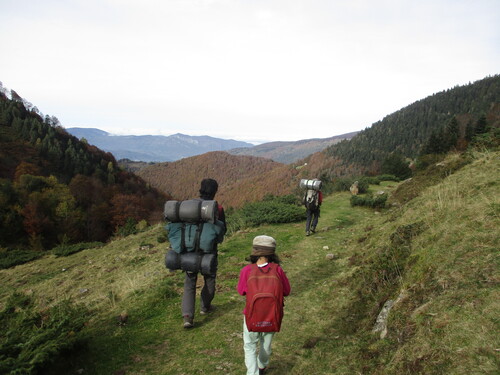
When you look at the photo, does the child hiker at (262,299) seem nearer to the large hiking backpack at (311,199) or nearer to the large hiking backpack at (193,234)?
the large hiking backpack at (193,234)

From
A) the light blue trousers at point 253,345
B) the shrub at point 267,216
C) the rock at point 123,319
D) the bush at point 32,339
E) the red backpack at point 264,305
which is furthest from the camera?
the shrub at point 267,216

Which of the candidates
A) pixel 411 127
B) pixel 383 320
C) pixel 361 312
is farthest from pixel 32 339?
pixel 411 127

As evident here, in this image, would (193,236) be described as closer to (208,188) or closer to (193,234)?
(193,234)

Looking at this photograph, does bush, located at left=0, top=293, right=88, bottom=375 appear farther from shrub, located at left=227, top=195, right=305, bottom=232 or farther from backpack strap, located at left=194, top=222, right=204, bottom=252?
shrub, located at left=227, top=195, right=305, bottom=232

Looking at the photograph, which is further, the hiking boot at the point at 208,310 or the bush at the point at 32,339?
the hiking boot at the point at 208,310

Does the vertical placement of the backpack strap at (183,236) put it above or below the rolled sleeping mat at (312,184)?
below

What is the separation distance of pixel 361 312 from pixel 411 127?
14839cm

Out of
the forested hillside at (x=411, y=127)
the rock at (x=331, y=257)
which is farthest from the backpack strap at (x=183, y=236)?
the forested hillside at (x=411, y=127)

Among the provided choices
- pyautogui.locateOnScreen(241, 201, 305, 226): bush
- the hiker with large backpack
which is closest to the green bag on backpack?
the hiker with large backpack

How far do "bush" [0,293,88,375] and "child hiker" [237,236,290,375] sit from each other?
2.21 m

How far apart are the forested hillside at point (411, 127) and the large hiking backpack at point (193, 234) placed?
109 metres

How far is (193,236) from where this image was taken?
445cm

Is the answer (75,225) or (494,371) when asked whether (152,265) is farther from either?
(75,225)

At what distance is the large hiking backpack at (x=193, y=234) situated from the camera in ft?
14.1
